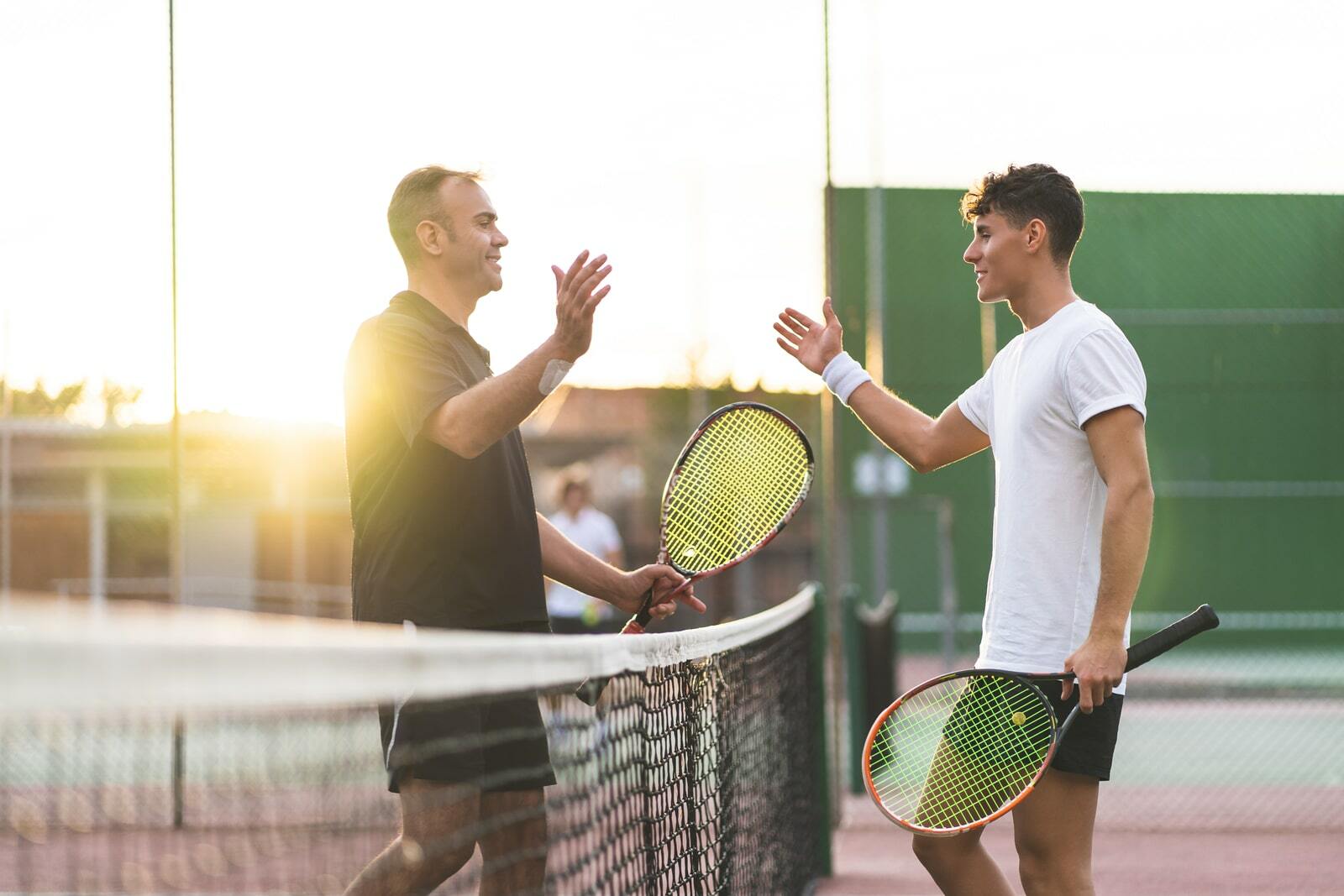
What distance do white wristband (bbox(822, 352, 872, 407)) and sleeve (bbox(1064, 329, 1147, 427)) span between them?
2.22ft

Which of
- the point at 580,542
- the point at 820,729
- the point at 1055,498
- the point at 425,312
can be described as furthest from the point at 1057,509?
the point at 580,542

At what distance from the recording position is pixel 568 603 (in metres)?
8.91

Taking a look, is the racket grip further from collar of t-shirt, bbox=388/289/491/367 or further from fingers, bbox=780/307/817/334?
collar of t-shirt, bbox=388/289/491/367

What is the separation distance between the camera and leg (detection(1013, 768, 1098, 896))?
9.84 feet

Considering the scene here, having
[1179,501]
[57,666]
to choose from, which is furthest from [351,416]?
[1179,501]

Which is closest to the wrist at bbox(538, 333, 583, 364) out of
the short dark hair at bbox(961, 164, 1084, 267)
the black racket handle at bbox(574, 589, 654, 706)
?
the black racket handle at bbox(574, 589, 654, 706)

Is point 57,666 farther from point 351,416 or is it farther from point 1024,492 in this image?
point 1024,492

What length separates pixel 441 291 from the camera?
10.7 ft

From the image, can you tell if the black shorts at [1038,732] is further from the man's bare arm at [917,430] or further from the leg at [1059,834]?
the man's bare arm at [917,430]

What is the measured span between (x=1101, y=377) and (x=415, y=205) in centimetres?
129

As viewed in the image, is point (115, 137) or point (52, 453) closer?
point (115, 137)

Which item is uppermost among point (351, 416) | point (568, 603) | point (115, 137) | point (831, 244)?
point (115, 137)

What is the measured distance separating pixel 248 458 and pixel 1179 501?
8510mm

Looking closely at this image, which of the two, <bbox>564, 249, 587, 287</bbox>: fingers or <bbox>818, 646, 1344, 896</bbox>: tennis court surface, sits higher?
<bbox>564, 249, 587, 287</bbox>: fingers
